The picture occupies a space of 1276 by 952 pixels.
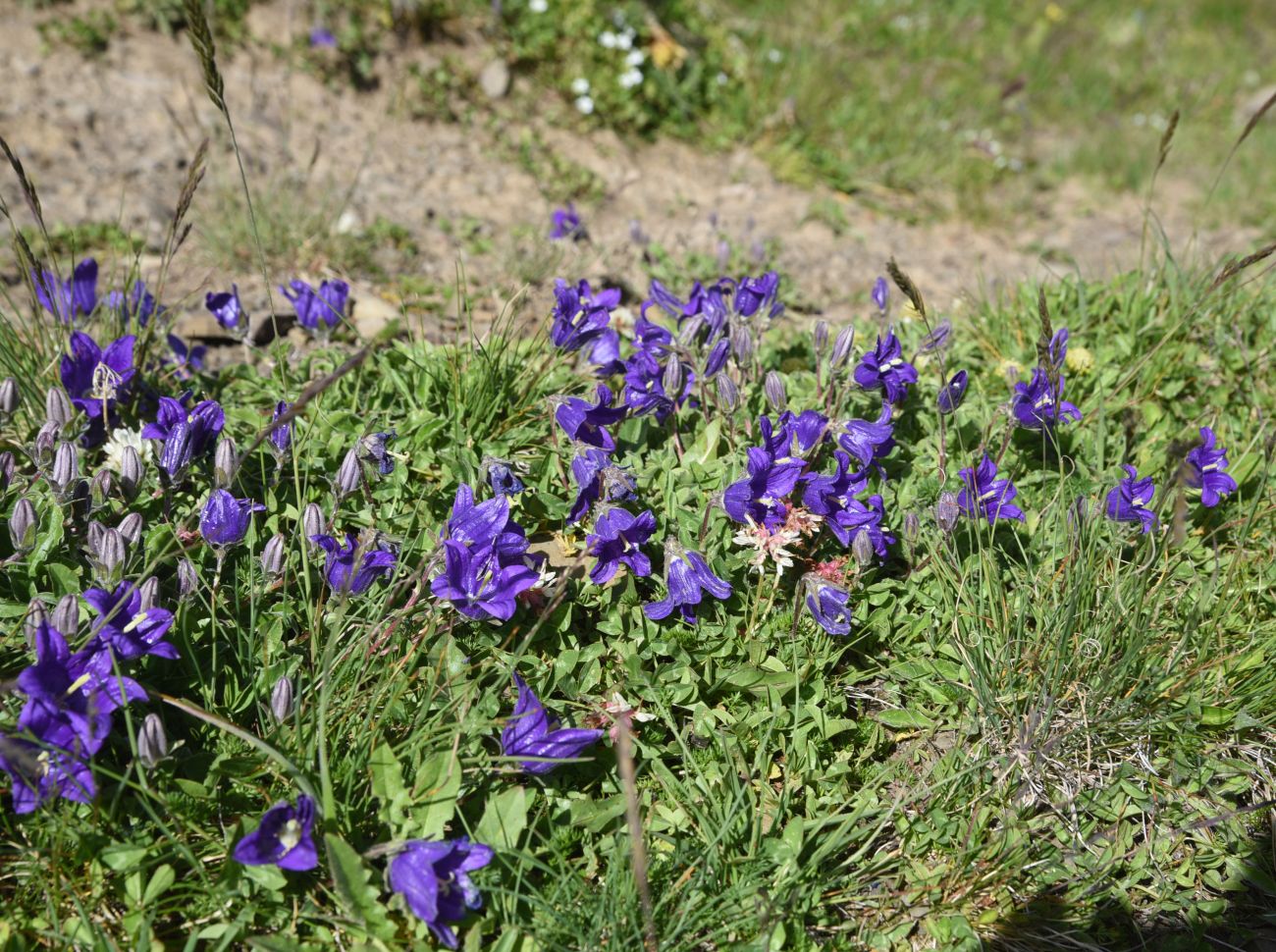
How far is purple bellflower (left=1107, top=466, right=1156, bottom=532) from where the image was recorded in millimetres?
2787

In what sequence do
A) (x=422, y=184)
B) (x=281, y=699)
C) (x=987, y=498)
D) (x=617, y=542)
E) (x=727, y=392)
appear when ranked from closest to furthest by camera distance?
(x=281, y=699)
(x=617, y=542)
(x=987, y=498)
(x=727, y=392)
(x=422, y=184)

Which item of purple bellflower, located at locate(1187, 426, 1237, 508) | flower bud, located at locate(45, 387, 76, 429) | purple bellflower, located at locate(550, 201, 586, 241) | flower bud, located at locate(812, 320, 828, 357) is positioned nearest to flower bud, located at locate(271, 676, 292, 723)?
flower bud, located at locate(45, 387, 76, 429)

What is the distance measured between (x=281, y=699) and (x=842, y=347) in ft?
6.17

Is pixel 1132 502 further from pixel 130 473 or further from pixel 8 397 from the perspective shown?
pixel 8 397

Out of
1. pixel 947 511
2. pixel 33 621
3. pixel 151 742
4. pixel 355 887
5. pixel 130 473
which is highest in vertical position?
pixel 947 511

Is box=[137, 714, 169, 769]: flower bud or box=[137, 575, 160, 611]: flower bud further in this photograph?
box=[137, 575, 160, 611]: flower bud

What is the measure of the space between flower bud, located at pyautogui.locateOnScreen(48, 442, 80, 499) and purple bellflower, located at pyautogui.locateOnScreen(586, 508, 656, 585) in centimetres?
129

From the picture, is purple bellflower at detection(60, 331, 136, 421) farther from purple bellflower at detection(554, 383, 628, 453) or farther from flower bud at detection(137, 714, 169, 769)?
purple bellflower at detection(554, 383, 628, 453)

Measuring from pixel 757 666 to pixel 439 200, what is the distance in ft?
12.0

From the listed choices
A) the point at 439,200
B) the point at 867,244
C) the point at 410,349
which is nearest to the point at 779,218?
the point at 867,244

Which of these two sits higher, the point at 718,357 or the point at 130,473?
the point at 718,357

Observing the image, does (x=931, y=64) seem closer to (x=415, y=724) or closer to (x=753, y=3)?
(x=753, y=3)

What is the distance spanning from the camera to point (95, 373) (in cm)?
270

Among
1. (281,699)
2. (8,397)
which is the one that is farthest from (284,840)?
(8,397)
